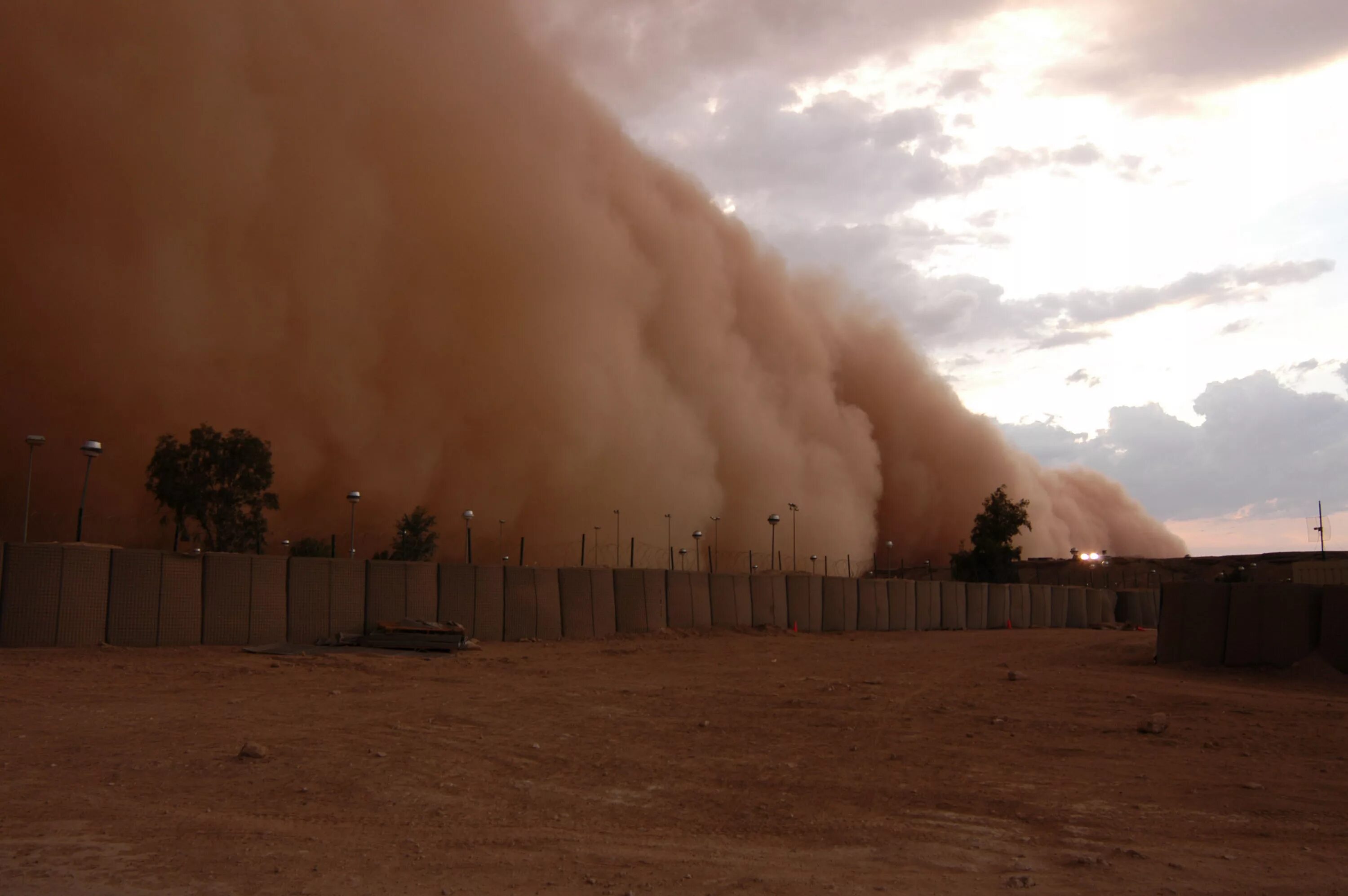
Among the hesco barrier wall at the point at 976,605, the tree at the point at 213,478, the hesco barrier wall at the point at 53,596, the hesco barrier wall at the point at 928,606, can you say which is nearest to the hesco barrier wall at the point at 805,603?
the hesco barrier wall at the point at 928,606

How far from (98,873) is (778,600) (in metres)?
19.0

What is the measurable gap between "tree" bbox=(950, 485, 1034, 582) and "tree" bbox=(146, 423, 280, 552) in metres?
33.9

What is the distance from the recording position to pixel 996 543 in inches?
1928

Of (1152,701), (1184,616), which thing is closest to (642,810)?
(1152,701)

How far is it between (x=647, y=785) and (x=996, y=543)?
46.1 meters

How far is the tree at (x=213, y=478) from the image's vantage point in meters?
32.8

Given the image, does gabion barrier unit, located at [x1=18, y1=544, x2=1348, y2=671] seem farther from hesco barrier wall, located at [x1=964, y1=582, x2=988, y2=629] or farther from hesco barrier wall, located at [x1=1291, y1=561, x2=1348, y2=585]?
hesco barrier wall, located at [x1=1291, y1=561, x2=1348, y2=585]

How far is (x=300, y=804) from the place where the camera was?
519 centimetres

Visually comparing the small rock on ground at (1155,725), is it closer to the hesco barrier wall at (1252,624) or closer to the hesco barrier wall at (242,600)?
the hesco barrier wall at (1252,624)

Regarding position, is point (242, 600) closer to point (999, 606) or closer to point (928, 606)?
point (928, 606)

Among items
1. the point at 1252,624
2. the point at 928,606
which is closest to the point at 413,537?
the point at 928,606

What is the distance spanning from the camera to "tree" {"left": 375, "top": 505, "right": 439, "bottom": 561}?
45.0 meters

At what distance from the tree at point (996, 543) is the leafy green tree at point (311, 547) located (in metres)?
32.0

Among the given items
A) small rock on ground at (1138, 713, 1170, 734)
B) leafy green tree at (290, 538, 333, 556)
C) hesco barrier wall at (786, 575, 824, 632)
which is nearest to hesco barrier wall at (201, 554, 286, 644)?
Result: small rock on ground at (1138, 713, 1170, 734)
